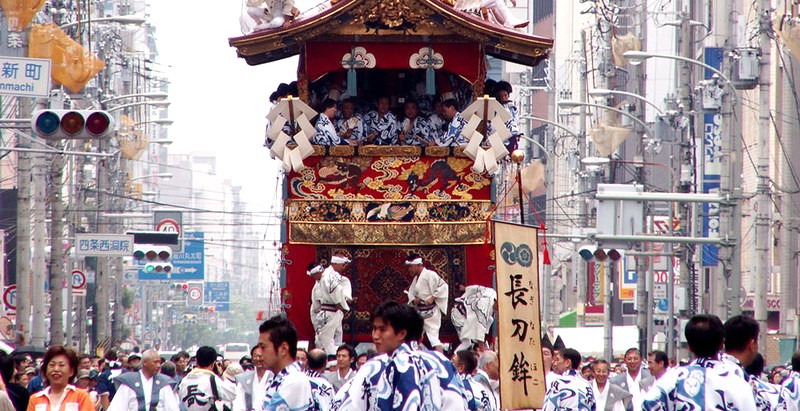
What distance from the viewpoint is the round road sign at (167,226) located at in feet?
139

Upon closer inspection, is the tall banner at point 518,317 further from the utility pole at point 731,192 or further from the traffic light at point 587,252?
the traffic light at point 587,252

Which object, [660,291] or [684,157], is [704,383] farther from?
[660,291]

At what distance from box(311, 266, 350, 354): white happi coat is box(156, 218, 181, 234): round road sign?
26293 mm

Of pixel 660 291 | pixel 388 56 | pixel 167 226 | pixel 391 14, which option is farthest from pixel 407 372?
pixel 167 226

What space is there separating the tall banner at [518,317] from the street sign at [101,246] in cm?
1982

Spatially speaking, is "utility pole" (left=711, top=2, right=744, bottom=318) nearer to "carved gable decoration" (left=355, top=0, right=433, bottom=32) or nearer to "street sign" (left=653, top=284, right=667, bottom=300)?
"carved gable decoration" (left=355, top=0, right=433, bottom=32)

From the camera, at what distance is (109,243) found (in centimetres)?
3175

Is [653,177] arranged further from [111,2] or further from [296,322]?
[296,322]

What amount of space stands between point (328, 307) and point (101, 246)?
1604 cm

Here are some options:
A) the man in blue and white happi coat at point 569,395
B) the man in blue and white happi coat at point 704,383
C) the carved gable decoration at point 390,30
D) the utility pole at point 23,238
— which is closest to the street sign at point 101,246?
the utility pole at point 23,238

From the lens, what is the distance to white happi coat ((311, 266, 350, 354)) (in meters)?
16.3

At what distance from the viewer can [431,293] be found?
16422mm

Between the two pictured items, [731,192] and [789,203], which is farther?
[789,203]

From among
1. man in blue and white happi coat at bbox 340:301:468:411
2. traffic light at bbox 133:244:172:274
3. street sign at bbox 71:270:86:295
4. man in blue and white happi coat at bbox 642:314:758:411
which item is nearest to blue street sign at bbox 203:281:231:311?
traffic light at bbox 133:244:172:274
